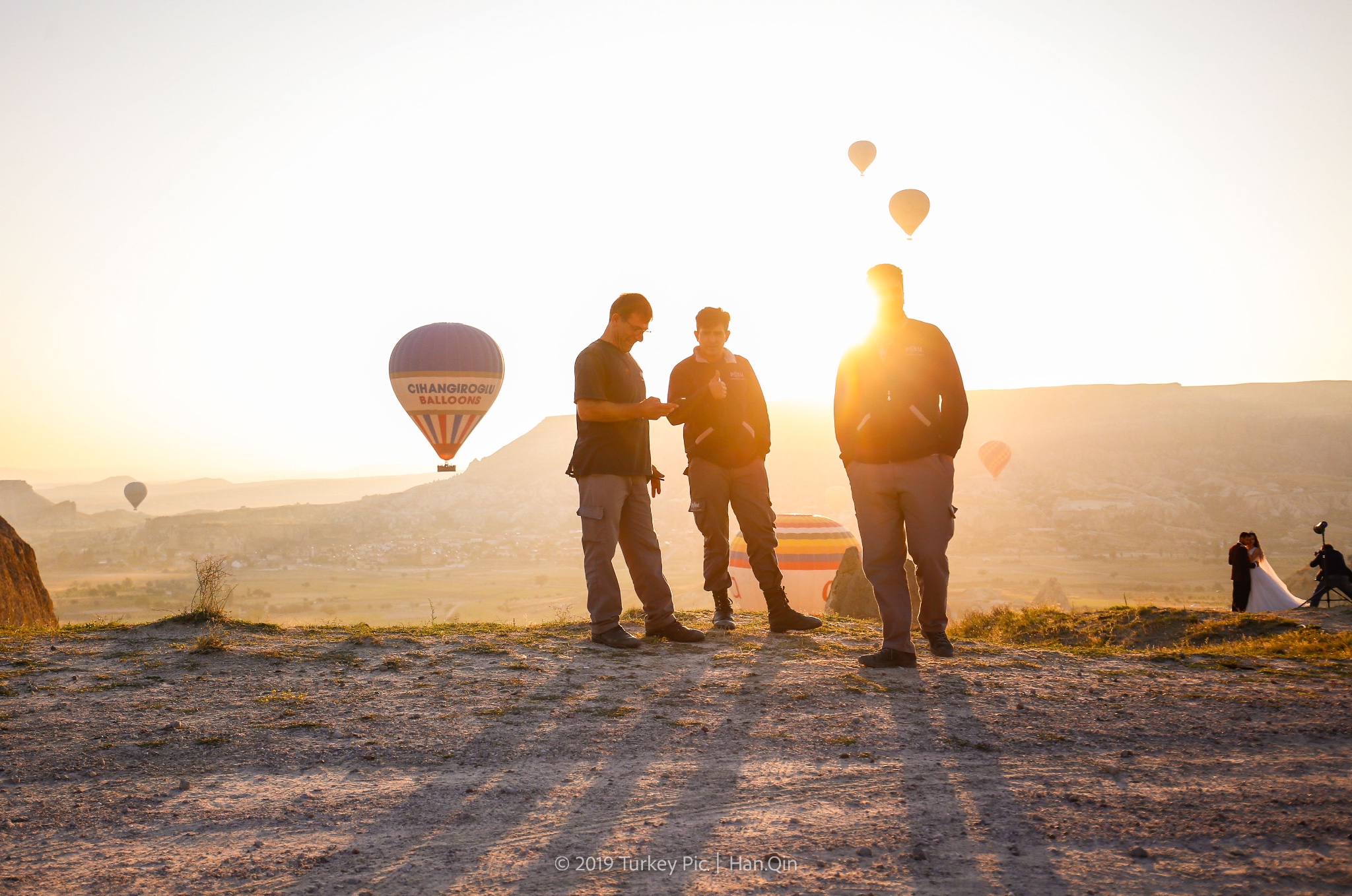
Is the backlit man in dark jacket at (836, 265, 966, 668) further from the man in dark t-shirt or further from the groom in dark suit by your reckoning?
the groom in dark suit

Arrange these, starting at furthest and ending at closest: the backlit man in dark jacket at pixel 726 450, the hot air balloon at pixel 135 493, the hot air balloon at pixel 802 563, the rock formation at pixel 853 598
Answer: the hot air balloon at pixel 135 493, the hot air balloon at pixel 802 563, the rock formation at pixel 853 598, the backlit man in dark jacket at pixel 726 450

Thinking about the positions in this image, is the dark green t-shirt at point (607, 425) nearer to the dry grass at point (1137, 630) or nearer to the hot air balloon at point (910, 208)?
the dry grass at point (1137, 630)

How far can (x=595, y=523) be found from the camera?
17.9ft

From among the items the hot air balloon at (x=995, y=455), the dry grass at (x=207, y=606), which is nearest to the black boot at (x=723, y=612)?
the dry grass at (x=207, y=606)

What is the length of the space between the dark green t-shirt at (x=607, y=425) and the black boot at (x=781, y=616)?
1.32 m

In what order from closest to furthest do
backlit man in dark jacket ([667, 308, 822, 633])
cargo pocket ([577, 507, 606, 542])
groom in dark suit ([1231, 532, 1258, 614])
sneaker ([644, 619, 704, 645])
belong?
cargo pocket ([577, 507, 606, 542])
sneaker ([644, 619, 704, 645])
backlit man in dark jacket ([667, 308, 822, 633])
groom in dark suit ([1231, 532, 1258, 614])

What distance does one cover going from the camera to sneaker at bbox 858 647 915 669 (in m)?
4.82

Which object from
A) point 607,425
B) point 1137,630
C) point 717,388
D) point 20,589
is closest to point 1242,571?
point 1137,630

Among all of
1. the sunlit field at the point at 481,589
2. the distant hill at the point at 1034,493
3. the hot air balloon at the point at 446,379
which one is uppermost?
the hot air balloon at the point at 446,379

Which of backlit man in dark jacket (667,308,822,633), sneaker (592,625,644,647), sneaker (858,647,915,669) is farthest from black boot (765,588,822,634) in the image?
sneaker (858,647,915,669)

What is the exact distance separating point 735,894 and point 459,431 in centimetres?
2664

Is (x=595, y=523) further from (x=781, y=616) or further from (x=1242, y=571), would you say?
(x=1242, y=571)

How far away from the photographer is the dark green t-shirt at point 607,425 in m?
5.52

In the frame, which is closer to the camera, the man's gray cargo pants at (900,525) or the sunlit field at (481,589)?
the man's gray cargo pants at (900,525)
